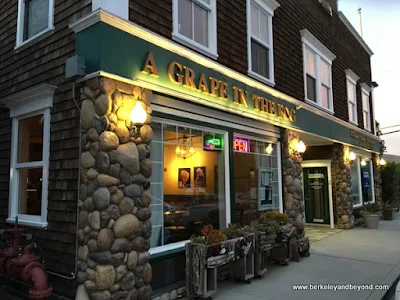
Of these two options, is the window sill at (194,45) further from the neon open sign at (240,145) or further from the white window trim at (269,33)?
the neon open sign at (240,145)

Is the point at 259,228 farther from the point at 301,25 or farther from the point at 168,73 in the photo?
the point at 301,25

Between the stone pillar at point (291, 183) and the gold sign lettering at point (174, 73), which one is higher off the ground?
the gold sign lettering at point (174, 73)

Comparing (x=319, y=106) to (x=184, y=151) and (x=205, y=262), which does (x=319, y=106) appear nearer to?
(x=184, y=151)

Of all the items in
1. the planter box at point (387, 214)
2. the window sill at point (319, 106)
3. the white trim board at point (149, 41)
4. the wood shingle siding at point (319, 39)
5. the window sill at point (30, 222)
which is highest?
the wood shingle siding at point (319, 39)

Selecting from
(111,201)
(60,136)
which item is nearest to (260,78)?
(60,136)

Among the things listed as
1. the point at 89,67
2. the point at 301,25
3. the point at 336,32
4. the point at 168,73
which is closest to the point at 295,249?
the point at 168,73

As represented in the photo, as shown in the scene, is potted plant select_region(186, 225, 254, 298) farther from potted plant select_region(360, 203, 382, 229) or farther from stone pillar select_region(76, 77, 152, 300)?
potted plant select_region(360, 203, 382, 229)

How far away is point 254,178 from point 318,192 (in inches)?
222

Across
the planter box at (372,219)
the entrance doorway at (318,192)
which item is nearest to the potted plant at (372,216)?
the planter box at (372,219)

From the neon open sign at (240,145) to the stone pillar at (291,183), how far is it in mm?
1533

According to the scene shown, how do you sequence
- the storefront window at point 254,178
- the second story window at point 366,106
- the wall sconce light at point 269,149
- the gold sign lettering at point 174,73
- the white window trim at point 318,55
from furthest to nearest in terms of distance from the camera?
the second story window at point 366,106 → the white window trim at point 318,55 → the wall sconce light at point 269,149 → the storefront window at point 254,178 → the gold sign lettering at point 174,73

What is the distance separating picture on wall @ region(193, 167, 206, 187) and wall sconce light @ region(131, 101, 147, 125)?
2.02 meters

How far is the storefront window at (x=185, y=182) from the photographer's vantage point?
5.30 meters

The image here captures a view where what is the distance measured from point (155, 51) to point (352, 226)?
10.1 metres
